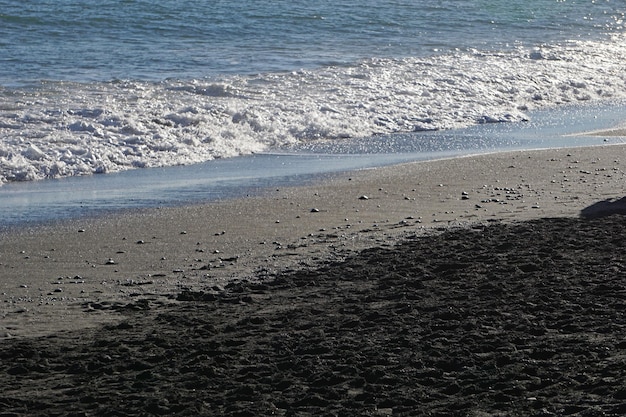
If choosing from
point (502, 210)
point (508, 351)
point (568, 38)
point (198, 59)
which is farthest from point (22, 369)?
point (568, 38)

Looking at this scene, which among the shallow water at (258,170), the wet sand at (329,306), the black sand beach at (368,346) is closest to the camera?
the black sand beach at (368,346)

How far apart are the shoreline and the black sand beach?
0.38 m

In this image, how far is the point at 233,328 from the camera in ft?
20.2

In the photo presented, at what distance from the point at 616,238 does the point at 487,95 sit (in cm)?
993

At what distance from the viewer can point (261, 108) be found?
49.9 ft

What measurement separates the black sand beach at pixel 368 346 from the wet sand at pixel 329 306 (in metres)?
0.01

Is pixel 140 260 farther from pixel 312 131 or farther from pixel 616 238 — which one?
pixel 312 131

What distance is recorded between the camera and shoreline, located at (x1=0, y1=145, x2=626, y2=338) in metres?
7.14

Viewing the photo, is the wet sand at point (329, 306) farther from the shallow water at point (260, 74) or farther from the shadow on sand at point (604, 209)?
the shallow water at point (260, 74)

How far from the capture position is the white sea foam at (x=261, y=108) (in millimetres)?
12344

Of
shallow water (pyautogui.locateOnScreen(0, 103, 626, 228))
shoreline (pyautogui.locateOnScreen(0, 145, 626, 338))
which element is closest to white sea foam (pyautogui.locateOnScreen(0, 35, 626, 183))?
shallow water (pyautogui.locateOnScreen(0, 103, 626, 228))

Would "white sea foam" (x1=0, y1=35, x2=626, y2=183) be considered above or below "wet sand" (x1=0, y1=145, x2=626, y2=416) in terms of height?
below

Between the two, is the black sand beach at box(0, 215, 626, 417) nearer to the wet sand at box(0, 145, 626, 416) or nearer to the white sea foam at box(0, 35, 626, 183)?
the wet sand at box(0, 145, 626, 416)

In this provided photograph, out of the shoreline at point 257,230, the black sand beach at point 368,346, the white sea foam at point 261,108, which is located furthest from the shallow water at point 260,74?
the black sand beach at point 368,346
